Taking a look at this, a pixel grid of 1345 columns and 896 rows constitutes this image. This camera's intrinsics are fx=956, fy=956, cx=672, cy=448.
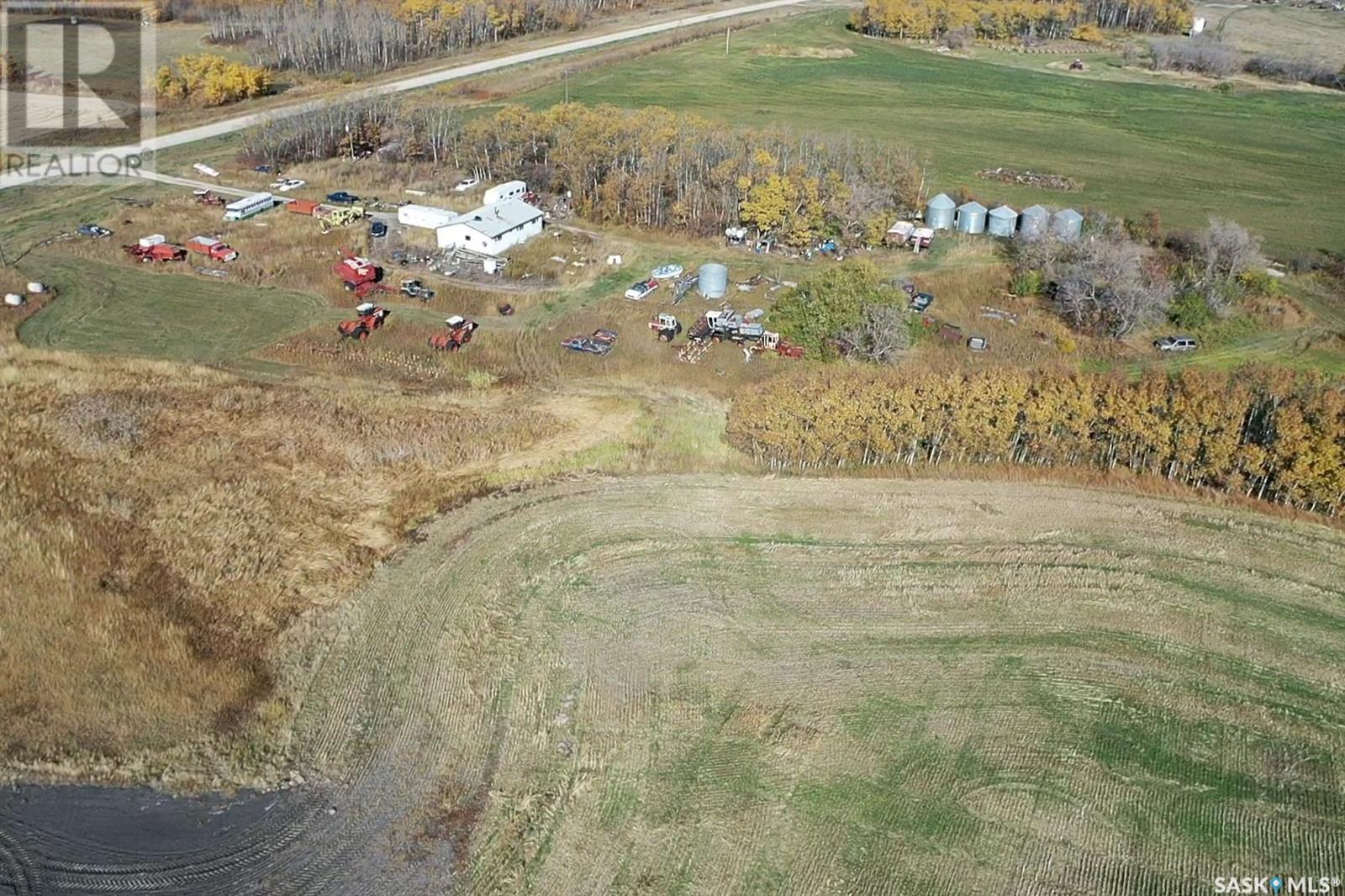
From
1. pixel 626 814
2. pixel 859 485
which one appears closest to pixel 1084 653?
pixel 859 485

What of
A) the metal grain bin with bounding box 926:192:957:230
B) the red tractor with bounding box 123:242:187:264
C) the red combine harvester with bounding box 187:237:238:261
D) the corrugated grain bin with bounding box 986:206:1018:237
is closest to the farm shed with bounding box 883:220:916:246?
the metal grain bin with bounding box 926:192:957:230

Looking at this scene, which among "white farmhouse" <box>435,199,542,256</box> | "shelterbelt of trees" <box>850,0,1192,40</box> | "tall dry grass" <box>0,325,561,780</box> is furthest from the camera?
"shelterbelt of trees" <box>850,0,1192,40</box>

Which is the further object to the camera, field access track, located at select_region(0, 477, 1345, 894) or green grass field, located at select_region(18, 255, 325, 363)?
green grass field, located at select_region(18, 255, 325, 363)

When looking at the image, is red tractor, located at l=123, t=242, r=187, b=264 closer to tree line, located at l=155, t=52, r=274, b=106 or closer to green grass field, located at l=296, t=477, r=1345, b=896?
green grass field, located at l=296, t=477, r=1345, b=896

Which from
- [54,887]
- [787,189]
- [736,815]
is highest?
[787,189]

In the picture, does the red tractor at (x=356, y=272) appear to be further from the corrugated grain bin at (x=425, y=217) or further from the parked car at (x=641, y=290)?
the parked car at (x=641, y=290)

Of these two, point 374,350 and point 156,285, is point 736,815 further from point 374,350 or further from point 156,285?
point 156,285

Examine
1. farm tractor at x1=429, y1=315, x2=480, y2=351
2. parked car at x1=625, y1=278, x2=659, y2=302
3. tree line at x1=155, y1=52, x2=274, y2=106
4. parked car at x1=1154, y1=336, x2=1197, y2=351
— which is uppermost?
tree line at x1=155, y1=52, x2=274, y2=106
